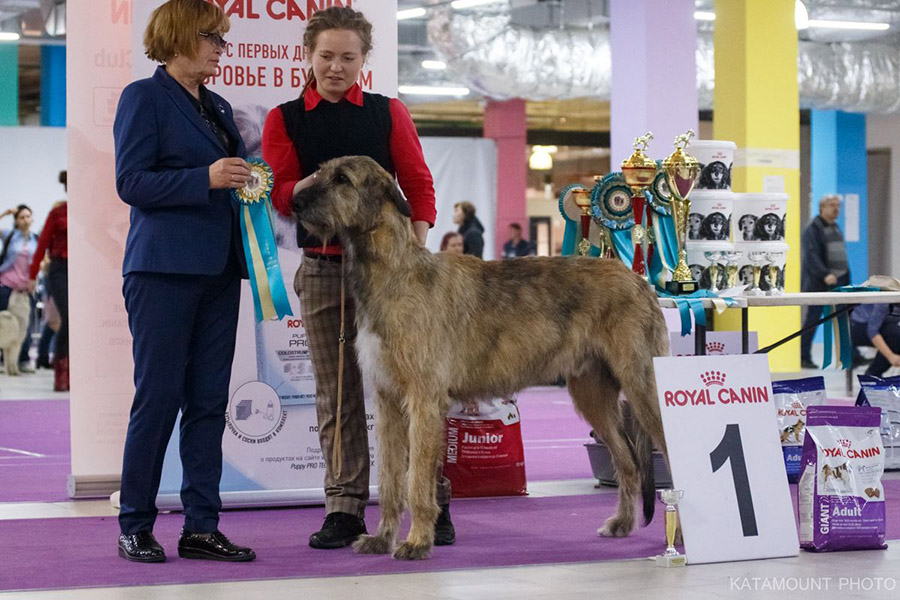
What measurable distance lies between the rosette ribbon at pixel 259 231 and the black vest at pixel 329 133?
20cm

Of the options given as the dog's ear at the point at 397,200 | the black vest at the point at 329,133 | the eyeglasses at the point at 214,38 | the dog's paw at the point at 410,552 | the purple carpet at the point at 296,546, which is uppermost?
the eyeglasses at the point at 214,38

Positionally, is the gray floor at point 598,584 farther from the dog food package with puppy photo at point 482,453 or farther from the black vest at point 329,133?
the dog food package with puppy photo at point 482,453

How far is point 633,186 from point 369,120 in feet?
4.85

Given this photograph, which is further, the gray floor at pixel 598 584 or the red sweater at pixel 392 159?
the red sweater at pixel 392 159

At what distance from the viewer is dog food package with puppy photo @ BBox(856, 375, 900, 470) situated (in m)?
6.30

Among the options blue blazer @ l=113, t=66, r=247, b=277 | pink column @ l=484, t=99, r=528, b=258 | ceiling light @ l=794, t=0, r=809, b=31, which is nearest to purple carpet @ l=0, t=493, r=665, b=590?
blue blazer @ l=113, t=66, r=247, b=277

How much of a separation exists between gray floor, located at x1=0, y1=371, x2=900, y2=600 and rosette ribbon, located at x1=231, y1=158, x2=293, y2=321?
3.01 ft

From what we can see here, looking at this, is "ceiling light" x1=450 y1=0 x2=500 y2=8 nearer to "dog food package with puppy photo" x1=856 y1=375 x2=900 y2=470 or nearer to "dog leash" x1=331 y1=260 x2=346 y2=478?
"dog food package with puppy photo" x1=856 y1=375 x2=900 y2=470

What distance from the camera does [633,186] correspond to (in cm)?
524

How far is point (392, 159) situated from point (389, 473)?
40.7 inches

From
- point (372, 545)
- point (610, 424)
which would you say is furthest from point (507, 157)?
point (372, 545)

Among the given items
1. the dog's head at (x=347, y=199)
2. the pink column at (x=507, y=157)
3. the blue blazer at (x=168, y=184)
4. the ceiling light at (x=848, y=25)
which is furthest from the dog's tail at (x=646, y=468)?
the pink column at (x=507, y=157)

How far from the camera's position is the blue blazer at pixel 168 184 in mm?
3709

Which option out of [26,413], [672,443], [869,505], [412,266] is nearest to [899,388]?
[869,505]
